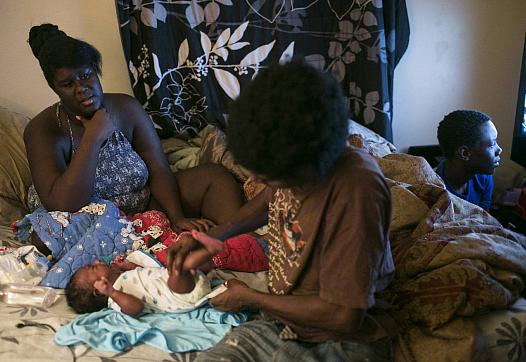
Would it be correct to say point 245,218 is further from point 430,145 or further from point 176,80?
point 430,145

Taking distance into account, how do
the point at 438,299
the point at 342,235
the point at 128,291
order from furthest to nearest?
the point at 128,291
the point at 438,299
the point at 342,235

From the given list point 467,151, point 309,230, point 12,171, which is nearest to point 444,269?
point 309,230

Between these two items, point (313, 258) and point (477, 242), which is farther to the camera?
point (477, 242)

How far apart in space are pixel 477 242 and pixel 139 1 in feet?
5.54

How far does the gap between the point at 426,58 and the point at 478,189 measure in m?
0.78

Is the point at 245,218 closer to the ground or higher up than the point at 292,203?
closer to the ground

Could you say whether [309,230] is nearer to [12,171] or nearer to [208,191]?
[208,191]

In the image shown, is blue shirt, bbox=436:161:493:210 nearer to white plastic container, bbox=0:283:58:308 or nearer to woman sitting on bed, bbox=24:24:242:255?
woman sitting on bed, bbox=24:24:242:255

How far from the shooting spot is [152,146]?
201 cm

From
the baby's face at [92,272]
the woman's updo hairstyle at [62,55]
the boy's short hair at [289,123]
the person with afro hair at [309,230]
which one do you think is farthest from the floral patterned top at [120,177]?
the boy's short hair at [289,123]

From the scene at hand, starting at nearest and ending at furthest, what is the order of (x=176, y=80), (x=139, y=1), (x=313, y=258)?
(x=313, y=258), (x=139, y=1), (x=176, y=80)

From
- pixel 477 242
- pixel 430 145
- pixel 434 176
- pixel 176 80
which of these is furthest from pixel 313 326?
pixel 430 145

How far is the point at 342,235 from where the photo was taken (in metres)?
0.95

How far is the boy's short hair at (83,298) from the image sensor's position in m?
1.39
